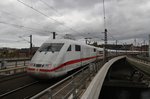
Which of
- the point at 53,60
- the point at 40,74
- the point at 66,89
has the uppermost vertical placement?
the point at 53,60

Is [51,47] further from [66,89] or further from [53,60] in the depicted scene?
[66,89]

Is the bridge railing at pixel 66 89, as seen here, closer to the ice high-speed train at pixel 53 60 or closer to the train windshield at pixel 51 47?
the ice high-speed train at pixel 53 60

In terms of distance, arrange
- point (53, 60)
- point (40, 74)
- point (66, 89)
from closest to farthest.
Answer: point (66, 89) < point (40, 74) < point (53, 60)

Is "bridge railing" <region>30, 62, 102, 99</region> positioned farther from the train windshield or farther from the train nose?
the train windshield

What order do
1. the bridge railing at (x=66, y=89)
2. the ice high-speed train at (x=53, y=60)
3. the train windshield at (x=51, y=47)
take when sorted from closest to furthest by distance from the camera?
the bridge railing at (x=66, y=89) → the ice high-speed train at (x=53, y=60) → the train windshield at (x=51, y=47)

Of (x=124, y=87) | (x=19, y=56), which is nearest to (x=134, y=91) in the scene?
(x=124, y=87)

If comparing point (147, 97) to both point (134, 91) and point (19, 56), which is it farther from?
point (19, 56)

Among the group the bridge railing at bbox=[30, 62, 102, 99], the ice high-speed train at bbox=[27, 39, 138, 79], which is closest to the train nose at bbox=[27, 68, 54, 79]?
the ice high-speed train at bbox=[27, 39, 138, 79]

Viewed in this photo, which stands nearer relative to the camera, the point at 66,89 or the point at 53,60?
the point at 66,89

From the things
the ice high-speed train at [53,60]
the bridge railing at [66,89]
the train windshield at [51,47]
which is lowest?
the bridge railing at [66,89]

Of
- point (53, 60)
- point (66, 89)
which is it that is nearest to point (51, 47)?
point (53, 60)

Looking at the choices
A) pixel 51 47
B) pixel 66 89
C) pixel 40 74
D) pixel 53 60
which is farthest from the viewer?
pixel 51 47

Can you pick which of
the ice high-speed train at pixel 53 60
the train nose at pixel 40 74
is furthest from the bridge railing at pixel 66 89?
the ice high-speed train at pixel 53 60

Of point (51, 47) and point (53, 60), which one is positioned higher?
point (51, 47)
